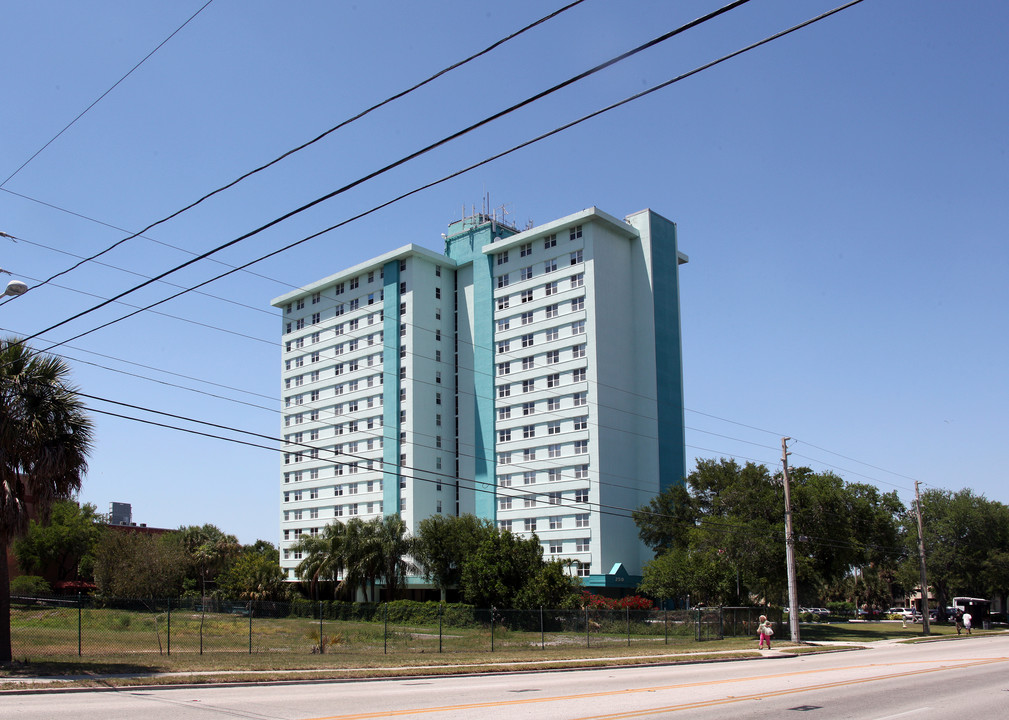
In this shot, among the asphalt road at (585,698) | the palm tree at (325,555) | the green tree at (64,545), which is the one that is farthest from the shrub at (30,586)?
the asphalt road at (585,698)

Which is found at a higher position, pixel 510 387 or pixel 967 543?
pixel 510 387

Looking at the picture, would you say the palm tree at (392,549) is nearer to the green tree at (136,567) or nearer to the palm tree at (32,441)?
the green tree at (136,567)

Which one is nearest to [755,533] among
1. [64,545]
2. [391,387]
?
[391,387]

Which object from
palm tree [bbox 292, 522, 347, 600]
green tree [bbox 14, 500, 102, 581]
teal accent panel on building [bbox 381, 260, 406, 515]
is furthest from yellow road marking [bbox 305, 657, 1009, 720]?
green tree [bbox 14, 500, 102, 581]

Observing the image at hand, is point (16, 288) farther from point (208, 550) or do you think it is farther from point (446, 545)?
point (208, 550)

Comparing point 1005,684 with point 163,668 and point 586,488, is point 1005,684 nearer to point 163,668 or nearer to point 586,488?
point 163,668

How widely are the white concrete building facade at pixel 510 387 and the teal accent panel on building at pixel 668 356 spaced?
0.17m

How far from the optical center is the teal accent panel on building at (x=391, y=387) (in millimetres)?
81688

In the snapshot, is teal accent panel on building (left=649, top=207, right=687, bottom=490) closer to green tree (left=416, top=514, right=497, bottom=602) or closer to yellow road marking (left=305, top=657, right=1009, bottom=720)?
green tree (left=416, top=514, right=497, bottom=602)

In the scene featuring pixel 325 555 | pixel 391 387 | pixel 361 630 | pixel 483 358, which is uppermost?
pixel 483 358

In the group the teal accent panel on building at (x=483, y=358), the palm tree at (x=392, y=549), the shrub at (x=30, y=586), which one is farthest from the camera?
the teal accent panel on building at (x=483, y=358)

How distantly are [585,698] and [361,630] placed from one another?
94.7 feet

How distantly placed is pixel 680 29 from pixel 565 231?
69.7m

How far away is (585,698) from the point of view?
1803 centimetres
